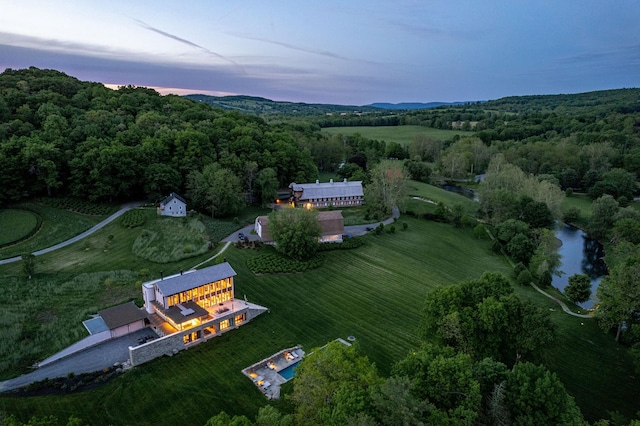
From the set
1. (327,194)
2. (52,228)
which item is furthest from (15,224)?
(327,194)

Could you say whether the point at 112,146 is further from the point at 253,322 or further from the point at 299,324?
the point at 299,324

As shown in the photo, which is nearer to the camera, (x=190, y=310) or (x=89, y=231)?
(x=190, y=310)

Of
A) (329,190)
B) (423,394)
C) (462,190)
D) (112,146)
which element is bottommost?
(462,190)

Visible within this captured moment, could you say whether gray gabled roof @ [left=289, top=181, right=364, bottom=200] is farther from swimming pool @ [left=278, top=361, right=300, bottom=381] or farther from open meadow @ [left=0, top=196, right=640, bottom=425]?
swimming pool @ [left=278, top=361, right=300, bottom=381]

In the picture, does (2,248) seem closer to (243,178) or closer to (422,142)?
(243,178)

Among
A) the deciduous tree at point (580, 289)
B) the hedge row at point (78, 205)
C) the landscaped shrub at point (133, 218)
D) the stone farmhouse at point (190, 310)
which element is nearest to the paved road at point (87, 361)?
the stone farmhouse at point (190, 310)

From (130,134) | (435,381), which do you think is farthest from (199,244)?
(435,381)
